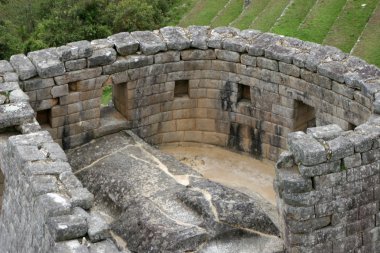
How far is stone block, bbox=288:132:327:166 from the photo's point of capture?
13.2 metres

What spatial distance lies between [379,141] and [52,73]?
634 cm

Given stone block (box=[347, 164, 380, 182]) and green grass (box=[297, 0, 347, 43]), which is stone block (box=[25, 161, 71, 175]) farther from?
green grass (box=[297, 0, 347, 43])

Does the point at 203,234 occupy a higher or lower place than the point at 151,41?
lower

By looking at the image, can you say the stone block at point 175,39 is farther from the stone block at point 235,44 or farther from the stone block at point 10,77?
the stone block at point 10,77

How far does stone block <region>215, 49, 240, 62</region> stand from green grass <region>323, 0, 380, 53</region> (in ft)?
52.9

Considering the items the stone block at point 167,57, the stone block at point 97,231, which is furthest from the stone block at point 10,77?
the stone block at point 97,231

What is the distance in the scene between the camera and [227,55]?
703 inches

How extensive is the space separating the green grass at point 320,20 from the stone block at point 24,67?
20.0 m

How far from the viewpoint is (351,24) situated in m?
35.8

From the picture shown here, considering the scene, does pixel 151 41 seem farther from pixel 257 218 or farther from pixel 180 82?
pixel 257 218

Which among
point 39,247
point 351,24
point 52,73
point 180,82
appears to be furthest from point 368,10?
→ point 39,247

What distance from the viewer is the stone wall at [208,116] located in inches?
527

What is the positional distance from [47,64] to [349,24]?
21383 millimetres

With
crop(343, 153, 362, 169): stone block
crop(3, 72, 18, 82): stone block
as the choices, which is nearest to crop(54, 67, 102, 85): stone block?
crop(3, 72, 18, 82): stone block
